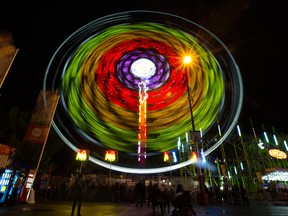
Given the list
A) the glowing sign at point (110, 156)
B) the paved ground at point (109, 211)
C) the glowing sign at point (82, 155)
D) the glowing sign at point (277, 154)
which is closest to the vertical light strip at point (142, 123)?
the glowing sign at point (110, 156)

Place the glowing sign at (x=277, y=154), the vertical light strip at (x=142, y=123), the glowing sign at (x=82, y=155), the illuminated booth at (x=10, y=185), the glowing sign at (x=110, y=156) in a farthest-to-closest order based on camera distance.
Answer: the vertical light strip at (x=142, y=123) → the glowing sign at (x=277, y=154) → the glowing sign at (x=110, y=156) → the glowing sign at (x=82, y=155) → the illuminated booth at (x=10, y=185)

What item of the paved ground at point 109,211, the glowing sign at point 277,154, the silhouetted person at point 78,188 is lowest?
the paved ground at point 109,211

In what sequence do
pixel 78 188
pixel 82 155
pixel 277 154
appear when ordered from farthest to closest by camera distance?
pixel 277 154
pixel 82 155
pixel 78 188

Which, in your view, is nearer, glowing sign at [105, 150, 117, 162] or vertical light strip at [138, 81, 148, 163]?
glowing sign at [105, 150, 117, 162]

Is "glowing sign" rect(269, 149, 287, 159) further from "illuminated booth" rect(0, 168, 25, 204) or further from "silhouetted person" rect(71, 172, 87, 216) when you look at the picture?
"illuminated booth" rect(0, 168, 25, 204)

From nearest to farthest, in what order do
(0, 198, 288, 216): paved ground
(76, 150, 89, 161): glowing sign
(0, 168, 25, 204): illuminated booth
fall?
(0, 198, 288, 216): paved ground, (0, 168, 25, 204): illuminated booth, (76, 150, 89, 161): glowing sign

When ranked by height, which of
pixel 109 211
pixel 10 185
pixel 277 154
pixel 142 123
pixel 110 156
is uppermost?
pixel 142 123

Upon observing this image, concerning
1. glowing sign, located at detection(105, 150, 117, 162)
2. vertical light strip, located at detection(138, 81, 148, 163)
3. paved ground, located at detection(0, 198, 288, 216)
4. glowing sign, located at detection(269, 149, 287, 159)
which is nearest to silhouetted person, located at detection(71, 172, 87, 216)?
paved ground, located at detection(0, 198, 288, 216)

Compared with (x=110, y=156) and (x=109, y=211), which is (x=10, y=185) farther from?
(x=110, y=156)

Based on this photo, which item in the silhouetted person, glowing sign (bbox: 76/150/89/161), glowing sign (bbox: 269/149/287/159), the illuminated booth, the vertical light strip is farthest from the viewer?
the vertical light strip

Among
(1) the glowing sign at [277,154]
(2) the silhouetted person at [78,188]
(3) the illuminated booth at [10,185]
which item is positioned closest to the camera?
(2) the silhouetted person at [78,188]

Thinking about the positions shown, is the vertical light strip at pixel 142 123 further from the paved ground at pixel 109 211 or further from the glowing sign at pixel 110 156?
the paved ground at pixel 109 211

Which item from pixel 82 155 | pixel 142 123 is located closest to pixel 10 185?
pixel 82 155

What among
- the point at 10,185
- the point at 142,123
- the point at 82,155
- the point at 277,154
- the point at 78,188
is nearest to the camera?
the point at 78,188
